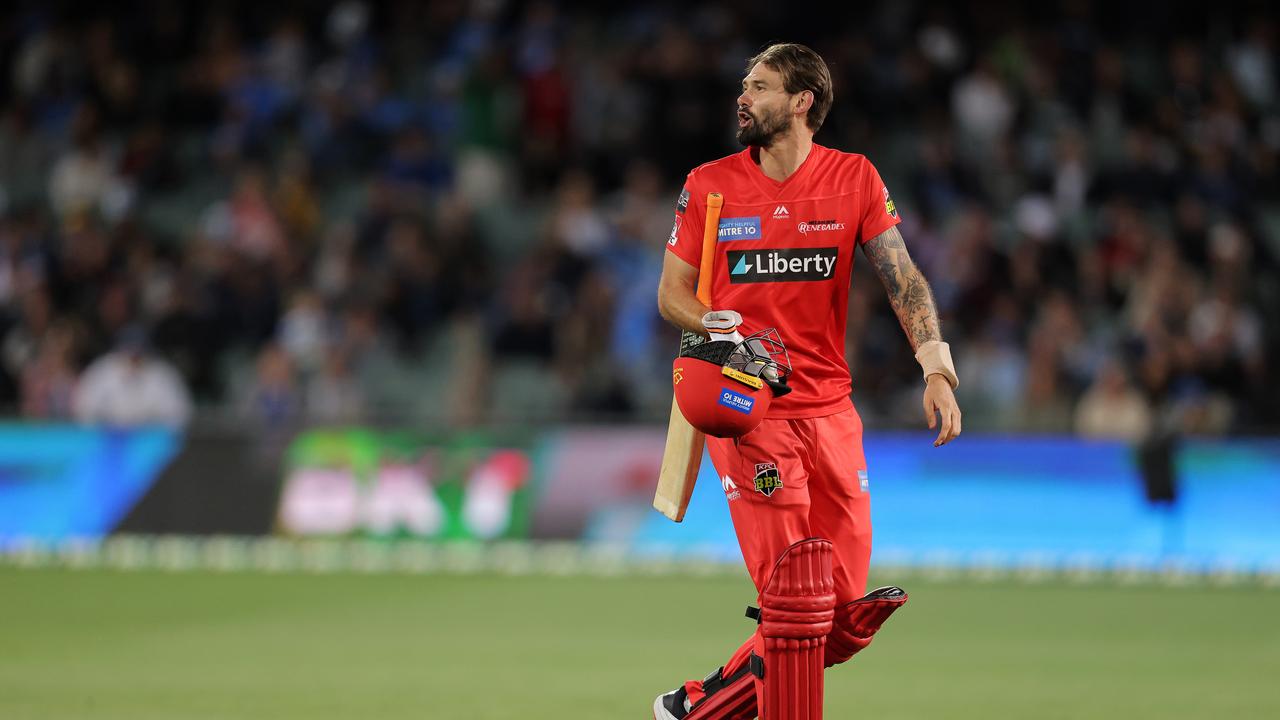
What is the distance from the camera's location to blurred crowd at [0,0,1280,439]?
16906mm

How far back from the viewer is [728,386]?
598 cm

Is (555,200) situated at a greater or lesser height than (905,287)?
greater

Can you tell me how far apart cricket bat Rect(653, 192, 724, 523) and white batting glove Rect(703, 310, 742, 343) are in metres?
0.20

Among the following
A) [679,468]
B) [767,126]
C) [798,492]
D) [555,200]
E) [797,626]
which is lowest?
[797,626]

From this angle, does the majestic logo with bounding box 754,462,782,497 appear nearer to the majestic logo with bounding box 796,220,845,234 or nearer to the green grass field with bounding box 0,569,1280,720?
the majestic logo with bounding box 796,220,845,234

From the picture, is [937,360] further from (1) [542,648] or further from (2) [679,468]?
(1) [542,648]

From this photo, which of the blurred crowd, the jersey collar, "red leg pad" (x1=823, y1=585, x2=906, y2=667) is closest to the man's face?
the jersey collar

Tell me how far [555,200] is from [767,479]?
1374 centimetres

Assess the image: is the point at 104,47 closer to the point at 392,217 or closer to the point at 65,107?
the point at 65,107

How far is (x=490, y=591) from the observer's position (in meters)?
12.8

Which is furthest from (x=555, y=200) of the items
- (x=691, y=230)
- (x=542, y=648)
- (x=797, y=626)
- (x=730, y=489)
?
(x=797, y=626)

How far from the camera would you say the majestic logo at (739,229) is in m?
6.30

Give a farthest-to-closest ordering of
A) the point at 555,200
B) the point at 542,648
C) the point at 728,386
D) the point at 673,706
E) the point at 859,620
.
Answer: the point at 555,200
the point at 542,648
the point at 673,706
the point at 859,620
the point at 728,386

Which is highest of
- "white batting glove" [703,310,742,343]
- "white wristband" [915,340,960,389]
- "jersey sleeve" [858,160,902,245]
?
"jersey sleeve" [858,160,902,245]
